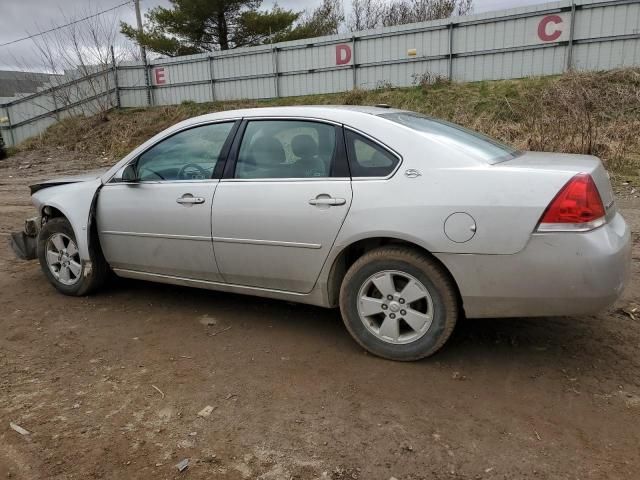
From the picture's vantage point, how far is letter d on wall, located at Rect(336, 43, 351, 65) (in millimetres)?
16984

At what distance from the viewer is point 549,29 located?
1362cm

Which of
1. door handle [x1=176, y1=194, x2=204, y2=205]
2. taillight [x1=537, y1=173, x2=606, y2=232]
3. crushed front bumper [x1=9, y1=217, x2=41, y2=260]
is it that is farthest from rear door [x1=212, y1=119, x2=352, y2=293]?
crushed front bumper [x1=9, y1=217, x2=41, y2=260]

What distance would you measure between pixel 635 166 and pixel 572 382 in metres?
8.42

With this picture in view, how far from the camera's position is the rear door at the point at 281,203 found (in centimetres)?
336

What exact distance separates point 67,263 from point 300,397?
9.11ft

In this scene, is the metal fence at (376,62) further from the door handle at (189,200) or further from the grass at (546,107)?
the door handle at (189,200)

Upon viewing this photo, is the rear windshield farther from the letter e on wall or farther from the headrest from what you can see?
the letter e on wall

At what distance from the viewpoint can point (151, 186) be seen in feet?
13.5

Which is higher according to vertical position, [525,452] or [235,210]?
[235,210]

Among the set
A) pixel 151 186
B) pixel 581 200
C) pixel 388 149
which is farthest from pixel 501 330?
pixel 151 186

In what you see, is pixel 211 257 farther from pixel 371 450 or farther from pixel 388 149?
pixel 371 450

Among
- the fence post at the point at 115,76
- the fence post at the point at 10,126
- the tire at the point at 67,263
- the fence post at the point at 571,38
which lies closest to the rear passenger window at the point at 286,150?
the tire at the point at 67,263

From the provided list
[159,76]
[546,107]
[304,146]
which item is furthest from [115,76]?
[304,146]

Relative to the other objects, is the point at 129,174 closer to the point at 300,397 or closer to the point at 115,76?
the point at 300,397
